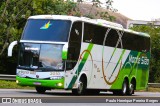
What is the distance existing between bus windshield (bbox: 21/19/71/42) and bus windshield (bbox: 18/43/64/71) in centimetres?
34

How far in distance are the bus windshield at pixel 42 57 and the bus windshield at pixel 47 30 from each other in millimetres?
341

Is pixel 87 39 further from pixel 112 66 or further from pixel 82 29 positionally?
pixel 112 66

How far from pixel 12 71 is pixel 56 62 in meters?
28.0

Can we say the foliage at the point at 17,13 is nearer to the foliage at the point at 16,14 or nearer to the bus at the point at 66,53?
the foliage at the point at 16,14

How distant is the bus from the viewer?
81.9ft

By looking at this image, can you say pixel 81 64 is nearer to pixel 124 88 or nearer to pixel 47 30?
pixel 47 30

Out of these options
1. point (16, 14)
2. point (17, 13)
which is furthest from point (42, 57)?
point (16, 14)

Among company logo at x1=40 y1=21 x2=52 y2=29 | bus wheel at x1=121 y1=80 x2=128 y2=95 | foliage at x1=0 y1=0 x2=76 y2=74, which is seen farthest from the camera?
foliage at x1=0 y1=0 x2=76 y2=74

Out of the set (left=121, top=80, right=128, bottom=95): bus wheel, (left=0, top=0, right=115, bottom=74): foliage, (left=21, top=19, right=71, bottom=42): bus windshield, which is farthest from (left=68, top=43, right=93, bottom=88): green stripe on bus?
(left=0, top=0, right=115, bottom=74): foliage

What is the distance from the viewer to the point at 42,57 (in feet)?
82.4

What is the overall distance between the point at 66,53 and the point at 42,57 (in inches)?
47.1

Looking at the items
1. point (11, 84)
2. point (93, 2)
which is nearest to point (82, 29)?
point (11, 84)

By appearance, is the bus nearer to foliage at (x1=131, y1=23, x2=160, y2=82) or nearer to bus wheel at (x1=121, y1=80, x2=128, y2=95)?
bus wheel at (x1=121, y1=80, x2=128, y2=95)

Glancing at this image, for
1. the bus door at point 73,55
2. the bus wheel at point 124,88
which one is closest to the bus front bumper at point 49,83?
the bus door at point 73,55
